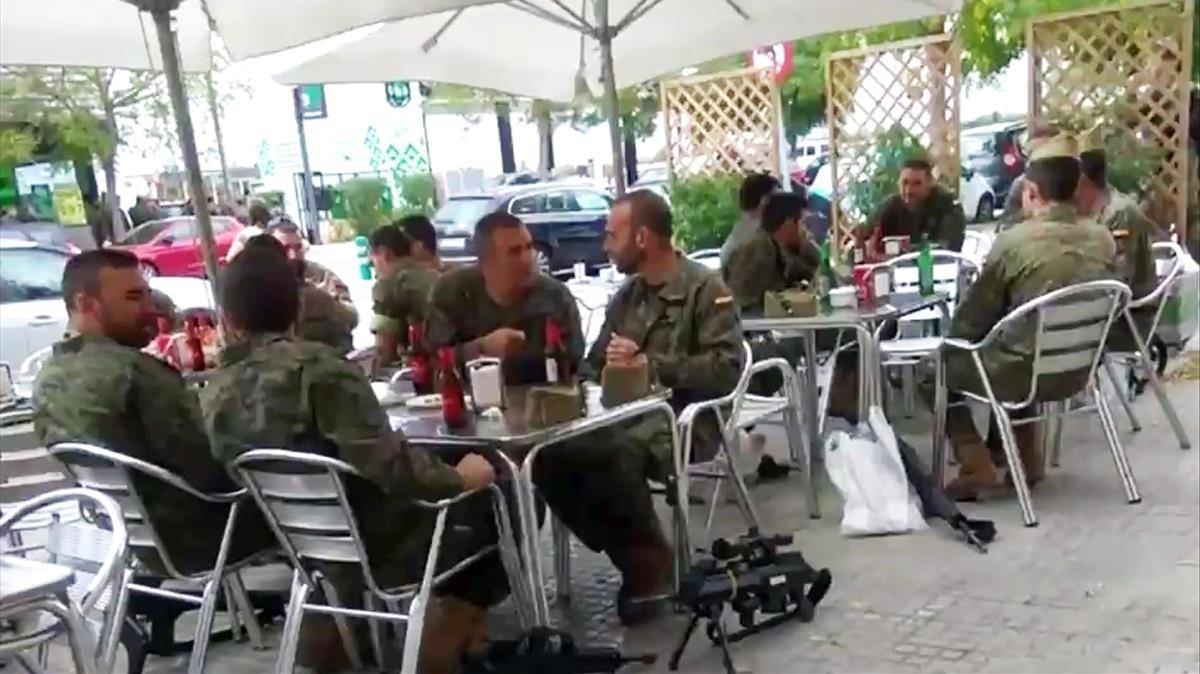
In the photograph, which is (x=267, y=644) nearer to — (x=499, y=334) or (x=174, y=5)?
(x=499, y=334)

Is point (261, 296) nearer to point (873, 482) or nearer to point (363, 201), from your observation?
point (873, 482)

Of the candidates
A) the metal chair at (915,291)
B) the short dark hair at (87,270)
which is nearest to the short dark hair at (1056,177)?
the metal chair at (915,291)

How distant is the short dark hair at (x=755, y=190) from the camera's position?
5.93 m

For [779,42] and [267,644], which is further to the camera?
[779,42]

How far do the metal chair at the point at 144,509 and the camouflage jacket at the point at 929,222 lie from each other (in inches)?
171

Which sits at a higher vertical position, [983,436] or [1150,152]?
[1150,152]

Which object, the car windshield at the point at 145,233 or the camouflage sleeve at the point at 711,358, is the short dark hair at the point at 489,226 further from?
the car windshield at the point at 145,233

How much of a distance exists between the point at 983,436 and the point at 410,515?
9.41 ft

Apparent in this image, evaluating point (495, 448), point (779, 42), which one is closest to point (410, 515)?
point (495, 448)

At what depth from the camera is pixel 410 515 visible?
305 cm

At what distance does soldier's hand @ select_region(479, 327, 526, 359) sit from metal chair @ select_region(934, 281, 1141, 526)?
5.19ft

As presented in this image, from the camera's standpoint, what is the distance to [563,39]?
23.2 feet

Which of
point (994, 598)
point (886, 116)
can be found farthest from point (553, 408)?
point (886, 116)

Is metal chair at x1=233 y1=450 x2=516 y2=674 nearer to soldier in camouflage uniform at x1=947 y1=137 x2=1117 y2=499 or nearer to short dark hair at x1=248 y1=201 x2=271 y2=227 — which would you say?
soldier in camouflage uniform at x1=947 y1=137 x2=1117 y2=499
